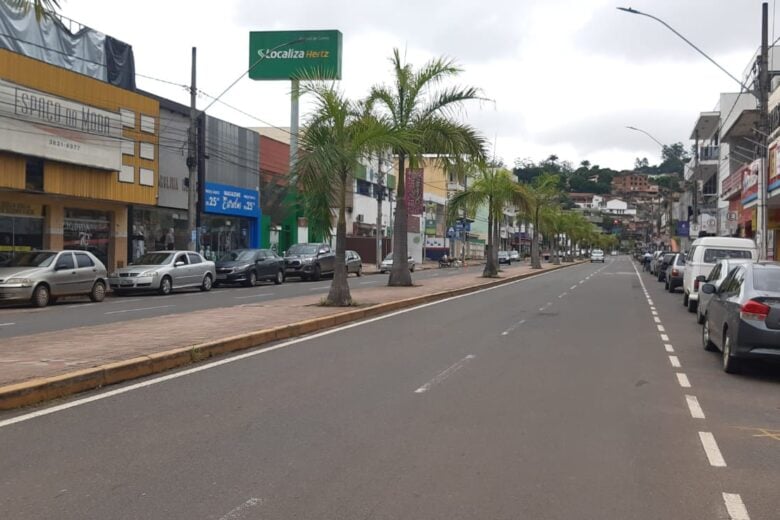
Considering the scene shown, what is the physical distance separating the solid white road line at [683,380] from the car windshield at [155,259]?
19.1 metres

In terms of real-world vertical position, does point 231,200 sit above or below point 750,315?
above

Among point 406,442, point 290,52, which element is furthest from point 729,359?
point 290,52

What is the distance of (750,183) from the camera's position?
1342 inches

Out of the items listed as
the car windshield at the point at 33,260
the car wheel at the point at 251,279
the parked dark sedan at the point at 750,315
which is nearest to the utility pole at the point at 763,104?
the parked dark sedan at the point at 750,315

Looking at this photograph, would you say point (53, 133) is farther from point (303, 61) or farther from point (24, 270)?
point (303, 61)

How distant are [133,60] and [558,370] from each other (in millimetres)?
27177

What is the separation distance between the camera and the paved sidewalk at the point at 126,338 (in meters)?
8.91

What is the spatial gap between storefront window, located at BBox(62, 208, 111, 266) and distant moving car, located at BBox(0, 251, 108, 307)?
7685 millimetres

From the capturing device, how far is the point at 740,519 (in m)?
4.70

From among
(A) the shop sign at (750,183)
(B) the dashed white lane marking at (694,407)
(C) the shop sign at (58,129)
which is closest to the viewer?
(B) the dashed white lane marking at (694,407)

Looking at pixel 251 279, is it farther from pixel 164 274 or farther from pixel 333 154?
pixel 333 154

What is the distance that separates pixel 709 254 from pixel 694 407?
1471cm

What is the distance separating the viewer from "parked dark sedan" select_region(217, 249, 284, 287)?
29.2 metres

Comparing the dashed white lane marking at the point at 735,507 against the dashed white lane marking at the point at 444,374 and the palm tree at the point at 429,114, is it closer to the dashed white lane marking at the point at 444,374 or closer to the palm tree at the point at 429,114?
the dashed white lane marking at the point at 444,374
